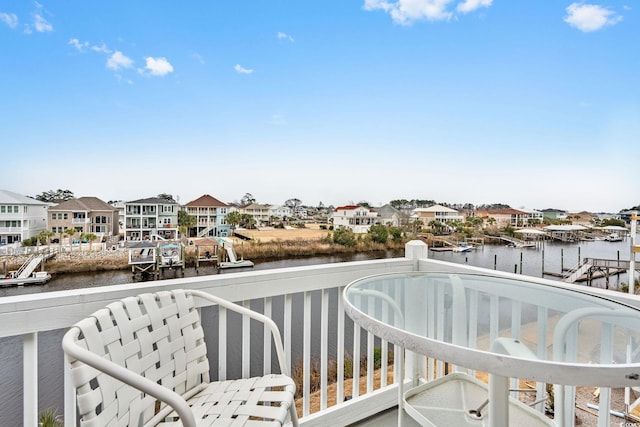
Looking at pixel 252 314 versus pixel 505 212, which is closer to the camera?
pixel 252 314

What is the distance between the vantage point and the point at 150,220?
513 cm

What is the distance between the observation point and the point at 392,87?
706 centimetres

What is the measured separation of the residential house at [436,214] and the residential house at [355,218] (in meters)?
0.94

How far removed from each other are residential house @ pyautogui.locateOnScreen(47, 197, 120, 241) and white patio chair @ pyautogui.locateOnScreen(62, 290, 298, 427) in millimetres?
4008

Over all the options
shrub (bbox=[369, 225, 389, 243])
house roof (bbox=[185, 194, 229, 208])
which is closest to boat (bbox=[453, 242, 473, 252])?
shrub (bbox=[369, 225, 389, 243])

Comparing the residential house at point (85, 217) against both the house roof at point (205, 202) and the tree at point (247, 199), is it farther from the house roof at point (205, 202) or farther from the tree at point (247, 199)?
the tree at point (247, 199)

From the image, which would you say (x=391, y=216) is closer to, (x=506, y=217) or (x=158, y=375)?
(x=506, y=217)

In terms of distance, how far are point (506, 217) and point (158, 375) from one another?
6339mm

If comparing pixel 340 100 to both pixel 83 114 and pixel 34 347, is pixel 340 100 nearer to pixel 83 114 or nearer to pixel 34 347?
pixel 83 114

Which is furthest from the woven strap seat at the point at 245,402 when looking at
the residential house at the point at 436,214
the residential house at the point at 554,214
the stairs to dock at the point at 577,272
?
the residential house at the point at 436,214

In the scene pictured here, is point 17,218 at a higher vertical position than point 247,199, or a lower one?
lower

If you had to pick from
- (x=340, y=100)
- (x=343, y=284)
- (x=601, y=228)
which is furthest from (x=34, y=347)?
(x=340, y=100)

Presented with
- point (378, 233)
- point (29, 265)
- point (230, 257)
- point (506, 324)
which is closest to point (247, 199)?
point (230, 257)

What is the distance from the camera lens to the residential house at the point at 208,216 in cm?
630
